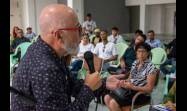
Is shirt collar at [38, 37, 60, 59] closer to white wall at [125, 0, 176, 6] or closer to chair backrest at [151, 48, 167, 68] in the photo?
chair backrest at [151, 48, 167, 68]

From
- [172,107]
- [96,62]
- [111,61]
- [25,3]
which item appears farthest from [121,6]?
[172,107]

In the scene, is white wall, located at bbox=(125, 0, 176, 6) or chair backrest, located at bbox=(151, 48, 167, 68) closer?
chair backrest, located at bbox=(151, 48, 167, 68)

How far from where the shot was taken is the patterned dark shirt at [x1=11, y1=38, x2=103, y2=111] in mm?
1184

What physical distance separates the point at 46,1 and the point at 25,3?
84 cm

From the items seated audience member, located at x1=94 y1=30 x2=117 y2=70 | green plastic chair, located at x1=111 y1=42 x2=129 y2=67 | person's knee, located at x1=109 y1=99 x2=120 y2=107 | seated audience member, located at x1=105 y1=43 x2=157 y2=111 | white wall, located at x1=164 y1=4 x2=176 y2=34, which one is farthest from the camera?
white wall, located at x1=164 y1=4 x2=176 y2=34

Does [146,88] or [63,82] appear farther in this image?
[146,88]

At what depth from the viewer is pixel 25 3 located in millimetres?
11914

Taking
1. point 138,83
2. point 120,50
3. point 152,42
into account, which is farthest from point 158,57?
point 138,83

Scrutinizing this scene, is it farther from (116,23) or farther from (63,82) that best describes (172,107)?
(116,23)

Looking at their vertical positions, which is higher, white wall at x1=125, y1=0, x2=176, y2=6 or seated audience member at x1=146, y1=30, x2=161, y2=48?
white wall at x1=125, y1=0, x2=176, y2=6

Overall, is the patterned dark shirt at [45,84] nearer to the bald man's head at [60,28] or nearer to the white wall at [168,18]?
the bald man's head at [60,28]

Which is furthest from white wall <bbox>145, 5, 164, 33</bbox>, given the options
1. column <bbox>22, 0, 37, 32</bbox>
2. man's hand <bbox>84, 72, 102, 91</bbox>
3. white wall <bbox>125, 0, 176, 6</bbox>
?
man's hand <bbox>84, 72, 102, 91</bbox>

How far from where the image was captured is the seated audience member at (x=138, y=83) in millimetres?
3148

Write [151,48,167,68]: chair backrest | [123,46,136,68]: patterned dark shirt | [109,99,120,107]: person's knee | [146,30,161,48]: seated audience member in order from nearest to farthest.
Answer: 1. [109,99,120,107]: person's knee
2. [123,46,136,68]: patterned dark shirt
3. [151,48,167,68]: chair backrest
4. [146,30,161,48]: seated audience member
